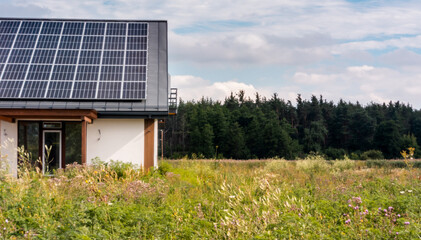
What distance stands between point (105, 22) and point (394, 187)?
17.1 metres

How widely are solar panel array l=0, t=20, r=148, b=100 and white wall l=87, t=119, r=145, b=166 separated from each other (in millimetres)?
1193

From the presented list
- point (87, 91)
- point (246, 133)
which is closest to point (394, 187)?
point (87, 91)

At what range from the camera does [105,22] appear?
72.4 ft

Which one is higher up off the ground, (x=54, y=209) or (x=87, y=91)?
(x=87, y=91)

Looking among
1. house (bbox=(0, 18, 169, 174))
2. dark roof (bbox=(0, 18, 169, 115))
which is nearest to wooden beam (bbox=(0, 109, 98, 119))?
house (bbox=(0, 18, 169, 174))

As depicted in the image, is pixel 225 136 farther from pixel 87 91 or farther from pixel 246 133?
pixel 87 91

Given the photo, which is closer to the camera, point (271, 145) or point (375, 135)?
point (271, 145)

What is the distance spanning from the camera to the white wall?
16.9 meters

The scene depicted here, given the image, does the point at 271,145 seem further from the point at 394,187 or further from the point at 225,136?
the point at 394,187

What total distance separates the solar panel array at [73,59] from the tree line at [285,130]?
2623 cm

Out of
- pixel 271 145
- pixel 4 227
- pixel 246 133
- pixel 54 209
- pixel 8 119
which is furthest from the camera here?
pixel 246 133

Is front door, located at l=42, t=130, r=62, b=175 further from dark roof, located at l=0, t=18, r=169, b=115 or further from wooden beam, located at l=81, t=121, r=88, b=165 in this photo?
wooden beam, located at l=81, t=121, r=88, b=165

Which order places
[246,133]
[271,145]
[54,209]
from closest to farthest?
1. [54,209]
2. [271,145]
3. [246,133]

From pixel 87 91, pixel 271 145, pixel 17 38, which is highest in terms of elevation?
pixel 17 38
